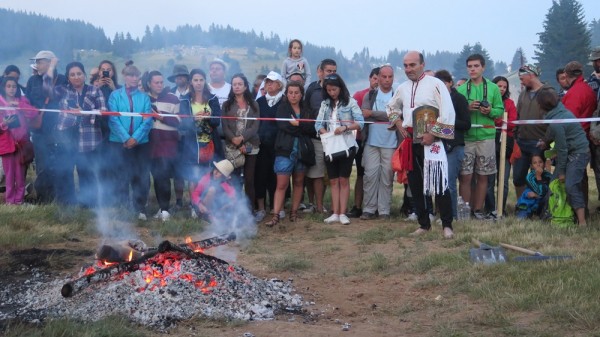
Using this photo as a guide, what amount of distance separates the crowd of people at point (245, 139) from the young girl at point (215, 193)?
2 centimetres

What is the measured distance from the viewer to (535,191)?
10.1 m

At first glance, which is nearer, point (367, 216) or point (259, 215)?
point (259, 215)

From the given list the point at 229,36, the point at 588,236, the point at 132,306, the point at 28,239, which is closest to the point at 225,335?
the point at 132,306

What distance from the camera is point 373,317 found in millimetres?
5906

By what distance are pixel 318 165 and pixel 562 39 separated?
143 feet

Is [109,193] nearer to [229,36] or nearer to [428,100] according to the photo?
[428,100]

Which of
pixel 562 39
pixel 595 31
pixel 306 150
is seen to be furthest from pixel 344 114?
pixel 595 31

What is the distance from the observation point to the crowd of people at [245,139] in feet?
32.9

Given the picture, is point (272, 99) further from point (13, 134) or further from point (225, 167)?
point (13, 134)

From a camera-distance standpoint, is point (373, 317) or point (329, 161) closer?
point (373, 317)

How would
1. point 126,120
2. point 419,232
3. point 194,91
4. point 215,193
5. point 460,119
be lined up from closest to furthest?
point 419,232 < point 460,119 < point 215,193 < point 126,120 < point 194,91

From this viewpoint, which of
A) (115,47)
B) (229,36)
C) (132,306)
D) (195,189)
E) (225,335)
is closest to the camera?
(225,335)

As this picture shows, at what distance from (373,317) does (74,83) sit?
21.4ft

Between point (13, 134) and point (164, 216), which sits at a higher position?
point (13, 134)
